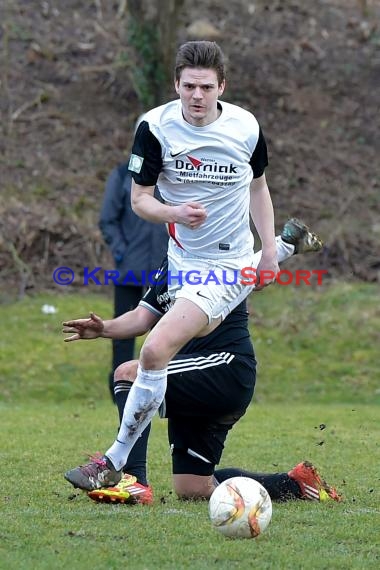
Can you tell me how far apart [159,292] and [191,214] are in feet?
2.83

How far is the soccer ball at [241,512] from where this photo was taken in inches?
197

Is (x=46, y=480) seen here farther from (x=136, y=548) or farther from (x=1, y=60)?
(x=1, y=60)

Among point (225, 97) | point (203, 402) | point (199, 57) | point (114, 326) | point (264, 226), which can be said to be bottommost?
point (203, 402)

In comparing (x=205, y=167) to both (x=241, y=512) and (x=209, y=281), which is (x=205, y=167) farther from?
(x=241, y=512)

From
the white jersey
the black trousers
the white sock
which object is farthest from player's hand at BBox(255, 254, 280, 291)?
the black trousers

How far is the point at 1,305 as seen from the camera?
15141 mm

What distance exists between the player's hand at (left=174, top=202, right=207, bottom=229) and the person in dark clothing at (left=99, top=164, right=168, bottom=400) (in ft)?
18.2

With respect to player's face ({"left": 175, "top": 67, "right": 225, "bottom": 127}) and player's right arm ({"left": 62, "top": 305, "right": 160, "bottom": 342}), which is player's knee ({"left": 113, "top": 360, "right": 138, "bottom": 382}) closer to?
player's right arm ({"left": 62, "top": 305, "right": 160, "bottom": 342})

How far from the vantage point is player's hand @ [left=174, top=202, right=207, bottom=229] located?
5.66m

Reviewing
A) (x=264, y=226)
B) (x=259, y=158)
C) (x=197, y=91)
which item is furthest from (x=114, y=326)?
(x=197, y=91)

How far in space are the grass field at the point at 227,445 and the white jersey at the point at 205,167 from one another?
1.56 meters

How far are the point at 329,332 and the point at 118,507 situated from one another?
29.0 feet

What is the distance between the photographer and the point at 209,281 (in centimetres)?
603

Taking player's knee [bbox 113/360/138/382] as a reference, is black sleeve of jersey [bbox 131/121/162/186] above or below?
above
